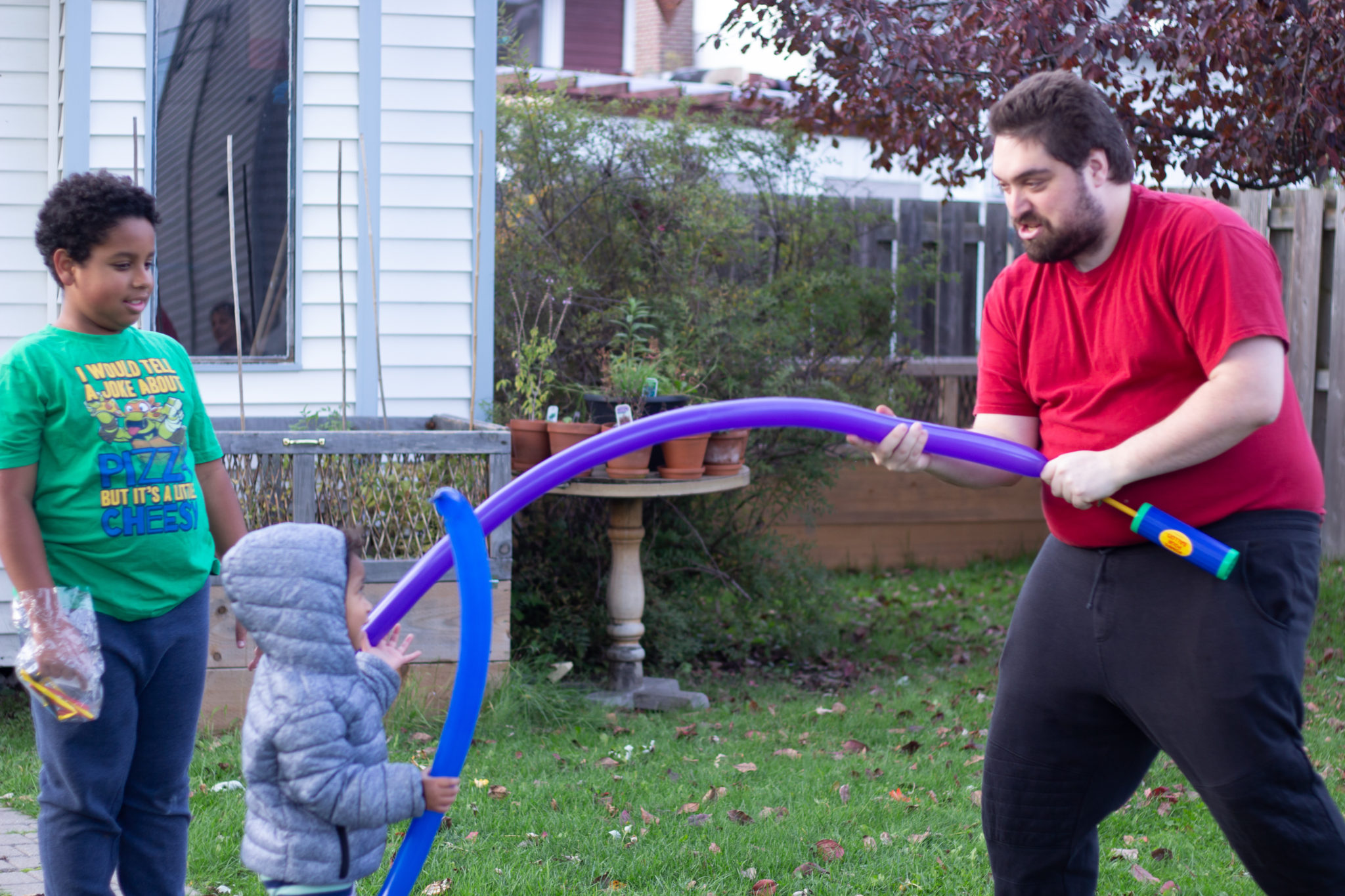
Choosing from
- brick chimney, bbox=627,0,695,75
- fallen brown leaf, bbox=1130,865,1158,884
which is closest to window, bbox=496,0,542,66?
brick chimney, bbox=627,0,695,75

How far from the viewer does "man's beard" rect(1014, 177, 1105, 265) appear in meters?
2.49

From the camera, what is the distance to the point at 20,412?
104 inches

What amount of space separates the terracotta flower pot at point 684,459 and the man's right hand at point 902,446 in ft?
9.20

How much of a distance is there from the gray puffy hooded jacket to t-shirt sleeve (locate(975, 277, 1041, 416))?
57.9 inches

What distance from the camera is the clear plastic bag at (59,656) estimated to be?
258cm

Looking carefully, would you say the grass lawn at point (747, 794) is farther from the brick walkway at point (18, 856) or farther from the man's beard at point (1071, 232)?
the man's beard at point (1071, 232)

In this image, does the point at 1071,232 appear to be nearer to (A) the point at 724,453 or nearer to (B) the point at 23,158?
(A) the point at 724,453

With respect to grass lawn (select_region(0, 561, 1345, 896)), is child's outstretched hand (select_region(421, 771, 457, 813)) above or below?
above

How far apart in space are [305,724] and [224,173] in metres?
4.45

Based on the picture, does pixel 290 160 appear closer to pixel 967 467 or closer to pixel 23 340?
pixel 23 340

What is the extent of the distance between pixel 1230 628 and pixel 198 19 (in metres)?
5.17

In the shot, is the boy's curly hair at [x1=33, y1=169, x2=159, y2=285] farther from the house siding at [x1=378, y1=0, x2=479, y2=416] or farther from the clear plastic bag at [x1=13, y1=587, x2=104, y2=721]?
the house siding at [x1=378, y1=0, x2=479, y2=416]

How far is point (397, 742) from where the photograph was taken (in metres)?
5.00

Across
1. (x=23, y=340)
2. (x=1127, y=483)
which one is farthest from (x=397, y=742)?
(x=1127, y=483)
